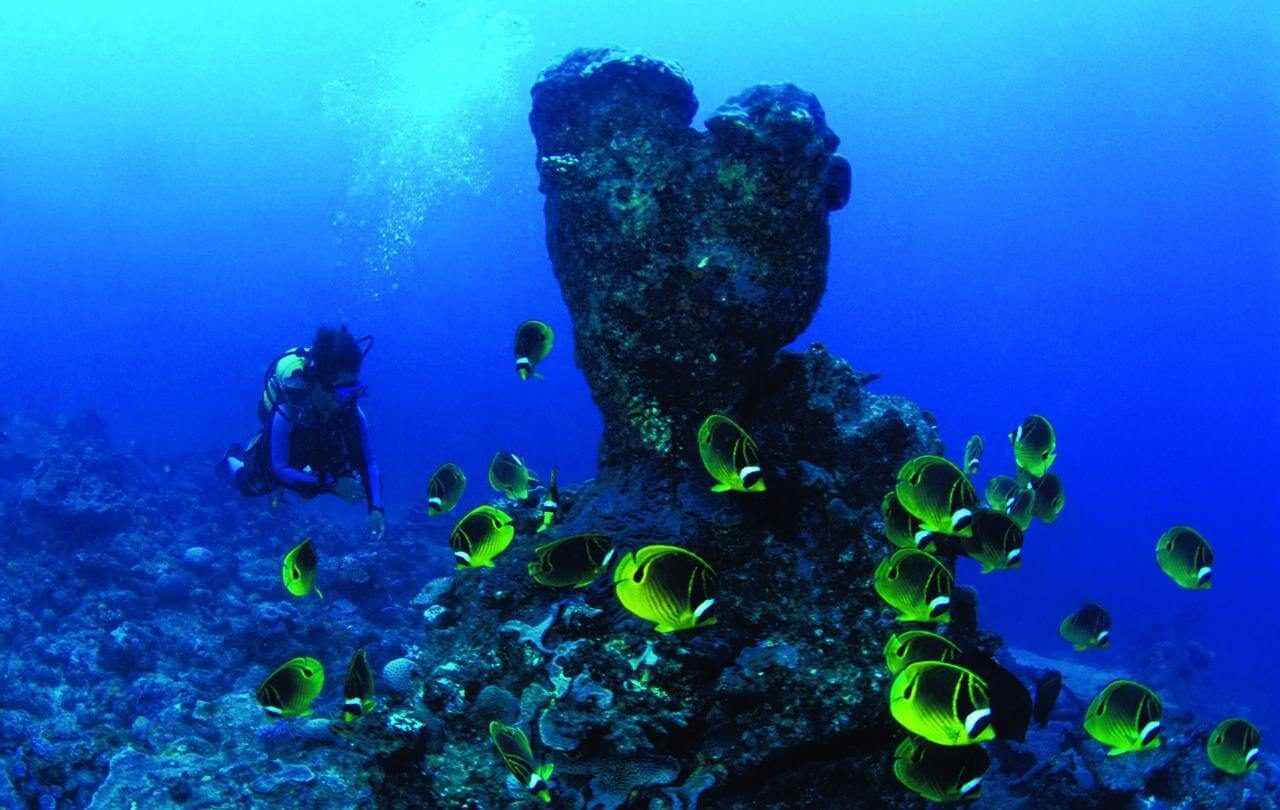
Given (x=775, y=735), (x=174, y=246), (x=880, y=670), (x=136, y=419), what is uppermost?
(x=174, y=246)

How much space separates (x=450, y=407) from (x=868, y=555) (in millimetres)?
66403

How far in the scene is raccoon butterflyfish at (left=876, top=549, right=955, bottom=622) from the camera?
3.28m

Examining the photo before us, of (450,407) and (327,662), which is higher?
(450,407)

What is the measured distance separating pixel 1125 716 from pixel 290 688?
4382 millimetres

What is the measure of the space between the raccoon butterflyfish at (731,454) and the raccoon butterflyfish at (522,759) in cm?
173

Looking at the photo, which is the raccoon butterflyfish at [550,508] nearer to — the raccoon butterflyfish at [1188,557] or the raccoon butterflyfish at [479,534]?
the raccoon butterflyfish at [479,534]

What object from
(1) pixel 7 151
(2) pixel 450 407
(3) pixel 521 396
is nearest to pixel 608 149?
(2) pixel 450 407

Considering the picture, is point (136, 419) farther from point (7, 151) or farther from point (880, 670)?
point (7, 151)

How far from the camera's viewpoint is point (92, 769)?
5395mm

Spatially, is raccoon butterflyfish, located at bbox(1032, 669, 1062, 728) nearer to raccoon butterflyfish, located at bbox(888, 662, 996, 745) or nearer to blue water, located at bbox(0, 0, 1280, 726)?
raccoon butterflyfish, located at bbox(888, 662, 996, 745)

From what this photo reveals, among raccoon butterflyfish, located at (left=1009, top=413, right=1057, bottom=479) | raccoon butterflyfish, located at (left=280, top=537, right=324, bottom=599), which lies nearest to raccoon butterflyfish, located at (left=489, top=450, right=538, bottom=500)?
raccoon butterflyfish, located at (left=280, top=537, right=324, bottom=599)

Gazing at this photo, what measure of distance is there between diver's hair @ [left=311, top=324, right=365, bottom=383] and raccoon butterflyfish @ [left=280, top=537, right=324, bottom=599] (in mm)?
3351

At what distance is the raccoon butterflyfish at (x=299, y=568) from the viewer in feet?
13.5

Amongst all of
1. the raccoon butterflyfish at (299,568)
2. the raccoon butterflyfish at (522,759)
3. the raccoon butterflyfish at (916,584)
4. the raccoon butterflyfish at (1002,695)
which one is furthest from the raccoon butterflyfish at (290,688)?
the raccoon butterflyfish at (1002,695)
